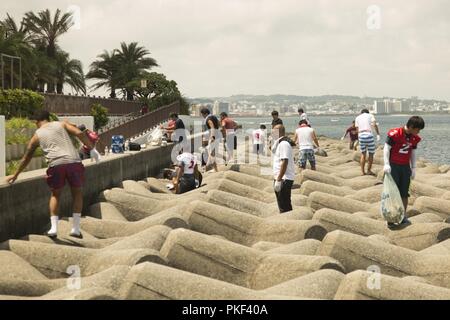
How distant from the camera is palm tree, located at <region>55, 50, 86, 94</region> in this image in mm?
47719

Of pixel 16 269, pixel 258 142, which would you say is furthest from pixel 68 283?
pixel 258 142

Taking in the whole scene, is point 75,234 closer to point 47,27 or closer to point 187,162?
A: point 187,162

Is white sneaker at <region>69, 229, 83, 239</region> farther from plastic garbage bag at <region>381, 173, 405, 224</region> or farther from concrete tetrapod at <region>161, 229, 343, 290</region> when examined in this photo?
plastic garbage bag at <region>381, 173, 405, 224</region>

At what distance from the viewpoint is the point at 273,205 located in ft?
40.6

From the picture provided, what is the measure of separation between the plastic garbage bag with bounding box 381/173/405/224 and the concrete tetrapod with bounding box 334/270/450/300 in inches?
163

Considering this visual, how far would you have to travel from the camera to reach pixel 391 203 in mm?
10375

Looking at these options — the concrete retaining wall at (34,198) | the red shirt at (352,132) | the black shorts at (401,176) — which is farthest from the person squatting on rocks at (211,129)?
the red shirt at (352,132)

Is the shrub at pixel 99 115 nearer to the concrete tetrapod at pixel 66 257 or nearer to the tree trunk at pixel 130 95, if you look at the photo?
the tree trunk at pixel 130 95

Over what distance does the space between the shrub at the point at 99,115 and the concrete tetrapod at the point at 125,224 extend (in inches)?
1000

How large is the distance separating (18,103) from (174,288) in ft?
59.2

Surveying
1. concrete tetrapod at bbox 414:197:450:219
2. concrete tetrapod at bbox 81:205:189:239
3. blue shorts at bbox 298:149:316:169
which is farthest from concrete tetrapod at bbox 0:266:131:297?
blue shorts at bbox 298:149:316:169

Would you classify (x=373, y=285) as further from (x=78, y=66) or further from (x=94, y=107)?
(x=78, y=66)

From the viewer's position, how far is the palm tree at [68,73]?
47.7 meters
